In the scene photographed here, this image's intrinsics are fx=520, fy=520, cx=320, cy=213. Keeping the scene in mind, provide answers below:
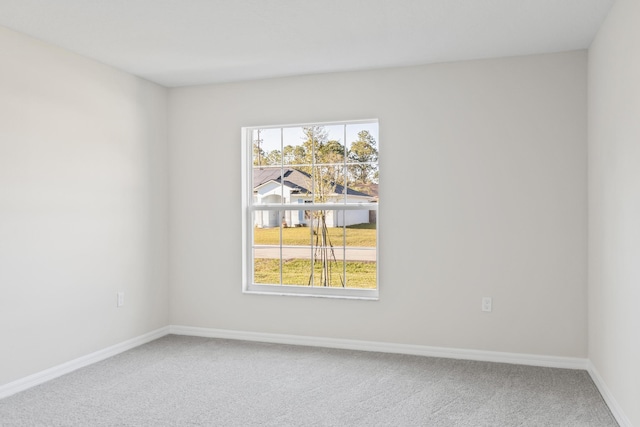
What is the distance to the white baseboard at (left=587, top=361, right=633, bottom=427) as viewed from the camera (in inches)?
112

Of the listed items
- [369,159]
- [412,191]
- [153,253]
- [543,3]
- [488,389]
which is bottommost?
[488,389]

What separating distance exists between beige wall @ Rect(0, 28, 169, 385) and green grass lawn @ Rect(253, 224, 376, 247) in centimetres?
98

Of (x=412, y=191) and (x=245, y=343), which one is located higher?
(x=412, y=191)

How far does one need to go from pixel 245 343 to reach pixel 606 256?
296 centimetres

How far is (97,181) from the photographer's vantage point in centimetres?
416

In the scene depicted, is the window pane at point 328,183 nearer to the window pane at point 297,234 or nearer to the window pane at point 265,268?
the window pane at point 297,234

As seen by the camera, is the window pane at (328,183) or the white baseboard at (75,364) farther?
the window pane at (328,183)

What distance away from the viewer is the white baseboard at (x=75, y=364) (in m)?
3.41

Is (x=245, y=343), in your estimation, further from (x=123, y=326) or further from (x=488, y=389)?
(x=488, y=389)

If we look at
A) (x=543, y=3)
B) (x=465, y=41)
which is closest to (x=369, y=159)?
(x=465, y=41)

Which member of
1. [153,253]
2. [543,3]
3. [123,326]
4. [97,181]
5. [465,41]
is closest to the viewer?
[543,3]

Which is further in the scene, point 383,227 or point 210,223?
point 210,223

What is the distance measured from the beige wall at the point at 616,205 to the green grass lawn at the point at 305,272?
1763mm

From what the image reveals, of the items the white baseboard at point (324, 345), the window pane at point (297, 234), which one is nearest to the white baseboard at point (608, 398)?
the white baseboard at point (324, 345)
